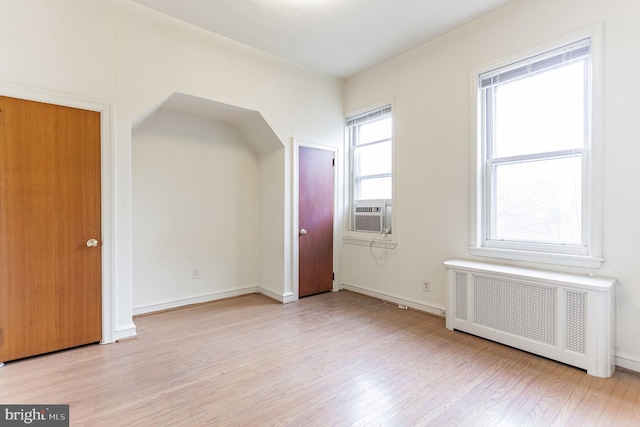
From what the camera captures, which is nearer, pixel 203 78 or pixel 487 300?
pixel 487 300

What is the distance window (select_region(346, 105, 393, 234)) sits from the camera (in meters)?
3.94

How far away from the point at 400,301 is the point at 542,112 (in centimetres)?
239

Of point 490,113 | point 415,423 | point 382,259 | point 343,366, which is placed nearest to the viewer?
point 415,423

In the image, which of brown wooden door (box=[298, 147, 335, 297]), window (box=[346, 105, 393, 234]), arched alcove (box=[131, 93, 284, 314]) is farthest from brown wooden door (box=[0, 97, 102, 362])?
window (box=[346, 105, 393, 234])

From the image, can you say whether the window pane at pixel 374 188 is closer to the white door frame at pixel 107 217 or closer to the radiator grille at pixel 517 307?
the radiator grille at pixel 517 307

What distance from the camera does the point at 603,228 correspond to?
2299 millimetres

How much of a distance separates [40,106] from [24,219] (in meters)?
0.87

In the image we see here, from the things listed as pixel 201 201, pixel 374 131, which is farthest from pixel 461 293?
pixel 201 201

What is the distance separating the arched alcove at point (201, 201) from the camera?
3.35 metres

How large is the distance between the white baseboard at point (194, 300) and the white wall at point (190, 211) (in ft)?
0.04

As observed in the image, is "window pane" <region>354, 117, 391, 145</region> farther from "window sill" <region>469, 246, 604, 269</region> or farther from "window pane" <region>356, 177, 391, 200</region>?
"window sill" <region>469, 246, 604, 269</region>

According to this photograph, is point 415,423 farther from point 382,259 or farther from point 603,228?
point 382,259

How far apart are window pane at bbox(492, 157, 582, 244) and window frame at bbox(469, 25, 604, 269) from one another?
0.18 feet

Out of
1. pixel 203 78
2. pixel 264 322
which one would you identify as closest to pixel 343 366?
pixel 264 322
